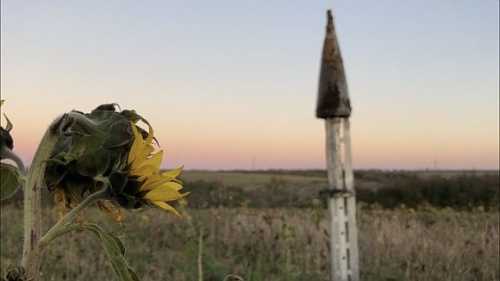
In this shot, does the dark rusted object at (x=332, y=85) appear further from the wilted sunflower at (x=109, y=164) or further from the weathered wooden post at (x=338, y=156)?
the wilted sunflower at (x=109, y=164)

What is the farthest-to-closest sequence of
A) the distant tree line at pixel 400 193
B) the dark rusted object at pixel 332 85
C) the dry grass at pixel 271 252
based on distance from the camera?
1. the distant tree line at pixel 400 193
2. the dry grass at pixel 271 252
3. the dark rusted object at pixel 332 85

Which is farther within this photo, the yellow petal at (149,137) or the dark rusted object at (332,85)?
the dark rusted object at (332,85)

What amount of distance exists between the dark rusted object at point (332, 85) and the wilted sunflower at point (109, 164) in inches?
90.5

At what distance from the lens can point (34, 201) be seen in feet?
1.61

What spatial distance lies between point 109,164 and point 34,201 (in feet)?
0.22

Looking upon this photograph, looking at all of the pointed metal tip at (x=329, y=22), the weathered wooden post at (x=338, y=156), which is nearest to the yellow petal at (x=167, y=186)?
the weathered wooden post at (x=338, y=156)

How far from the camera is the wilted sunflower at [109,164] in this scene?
0.51 m

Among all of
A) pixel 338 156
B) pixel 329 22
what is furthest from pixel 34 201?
pixel 329 22

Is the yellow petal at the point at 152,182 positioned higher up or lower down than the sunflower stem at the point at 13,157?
lower down

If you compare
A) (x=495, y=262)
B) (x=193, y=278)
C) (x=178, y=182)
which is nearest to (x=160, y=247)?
(x=193, y=278)

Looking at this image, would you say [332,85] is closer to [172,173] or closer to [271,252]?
[271,252]

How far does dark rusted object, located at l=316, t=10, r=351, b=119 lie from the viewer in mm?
2867

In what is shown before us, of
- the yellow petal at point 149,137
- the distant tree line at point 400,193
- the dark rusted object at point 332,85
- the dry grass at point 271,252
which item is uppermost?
the dark rusted object at point 332,85

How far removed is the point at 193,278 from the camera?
3.13 meters
